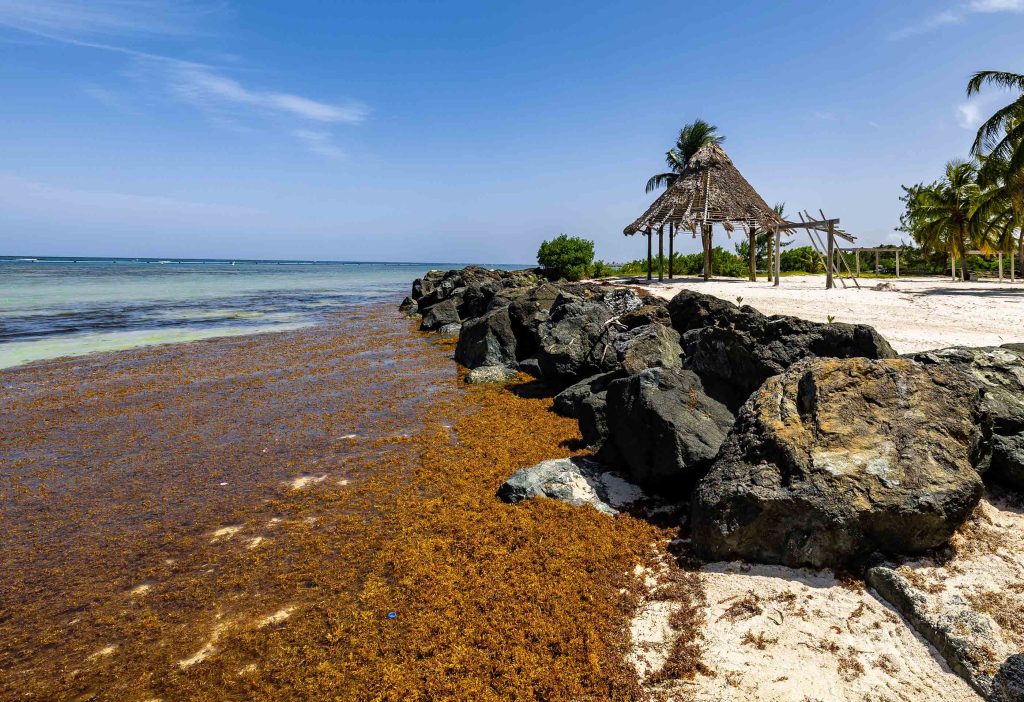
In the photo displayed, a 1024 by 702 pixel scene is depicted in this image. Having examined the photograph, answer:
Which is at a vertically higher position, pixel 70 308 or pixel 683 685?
pixel 70 308

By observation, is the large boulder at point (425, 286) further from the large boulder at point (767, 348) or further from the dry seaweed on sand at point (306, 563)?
the large boulder at point (767, 348)

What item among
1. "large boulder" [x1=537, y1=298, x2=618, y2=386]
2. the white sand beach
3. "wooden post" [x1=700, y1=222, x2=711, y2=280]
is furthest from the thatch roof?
"large boulder" [x1=537, y1=298, x2=618, y2=386]

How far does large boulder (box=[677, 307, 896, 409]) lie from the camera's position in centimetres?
684

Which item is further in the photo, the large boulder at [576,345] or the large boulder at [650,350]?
the large boulder at [576,345]

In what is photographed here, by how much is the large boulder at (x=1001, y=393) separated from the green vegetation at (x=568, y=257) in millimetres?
35449

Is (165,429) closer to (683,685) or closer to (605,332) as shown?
(605,332)

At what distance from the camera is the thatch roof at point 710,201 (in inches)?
1110

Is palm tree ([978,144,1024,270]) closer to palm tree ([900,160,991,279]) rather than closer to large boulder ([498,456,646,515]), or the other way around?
palm tree ([900,160,991,279])

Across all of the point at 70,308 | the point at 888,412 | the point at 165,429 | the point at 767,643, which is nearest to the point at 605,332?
the point at 888,412

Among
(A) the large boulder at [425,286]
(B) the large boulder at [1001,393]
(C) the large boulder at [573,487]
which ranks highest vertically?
(A) the large boulder at [425,286]

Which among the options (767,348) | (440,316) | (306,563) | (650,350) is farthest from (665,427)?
(440,316)

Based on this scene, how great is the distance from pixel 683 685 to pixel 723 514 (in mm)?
1572

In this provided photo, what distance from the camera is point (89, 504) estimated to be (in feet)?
20.4

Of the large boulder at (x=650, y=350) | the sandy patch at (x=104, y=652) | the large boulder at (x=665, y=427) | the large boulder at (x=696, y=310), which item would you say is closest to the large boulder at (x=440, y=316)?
the large boulder at (x=696, y=310)
